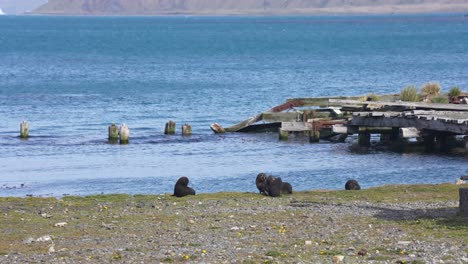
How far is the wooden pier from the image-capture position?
3828 centimetres

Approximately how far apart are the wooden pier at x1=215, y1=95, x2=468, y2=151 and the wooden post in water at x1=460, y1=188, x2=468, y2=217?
530 inches

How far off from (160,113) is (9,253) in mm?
41477

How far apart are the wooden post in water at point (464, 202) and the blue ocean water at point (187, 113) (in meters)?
10.8

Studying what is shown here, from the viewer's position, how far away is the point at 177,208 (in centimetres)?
2425

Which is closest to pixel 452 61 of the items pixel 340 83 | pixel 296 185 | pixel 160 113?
pixel 340 83

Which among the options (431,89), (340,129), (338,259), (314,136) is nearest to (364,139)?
(340,129)

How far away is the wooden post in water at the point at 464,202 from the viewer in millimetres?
21312

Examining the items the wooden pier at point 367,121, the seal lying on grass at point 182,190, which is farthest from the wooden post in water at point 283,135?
the seal lying on grass at point 182,190

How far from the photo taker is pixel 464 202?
2147 cm

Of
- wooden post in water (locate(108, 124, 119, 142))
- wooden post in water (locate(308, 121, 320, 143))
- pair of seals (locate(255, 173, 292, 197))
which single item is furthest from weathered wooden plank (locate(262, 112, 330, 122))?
pair of seals (locate(255, 173, 292, 197))

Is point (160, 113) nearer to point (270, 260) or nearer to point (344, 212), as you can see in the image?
point (344, 212)

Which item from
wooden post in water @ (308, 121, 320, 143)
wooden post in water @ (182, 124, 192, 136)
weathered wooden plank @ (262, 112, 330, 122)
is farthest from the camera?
wooden post in water @ (182, 124, 192, 136)

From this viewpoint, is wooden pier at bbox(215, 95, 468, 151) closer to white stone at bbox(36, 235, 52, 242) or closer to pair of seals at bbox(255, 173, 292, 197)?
pair of seals at bbox(255, 173, 292, 197)

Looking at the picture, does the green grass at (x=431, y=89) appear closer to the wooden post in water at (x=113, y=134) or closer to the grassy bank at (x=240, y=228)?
the wooden post in water at (x=113, y=134)
